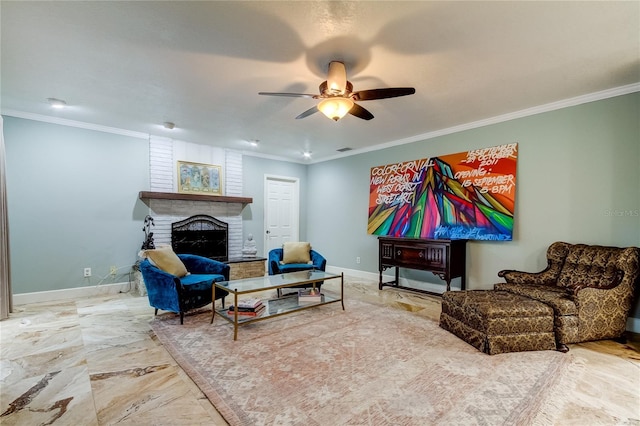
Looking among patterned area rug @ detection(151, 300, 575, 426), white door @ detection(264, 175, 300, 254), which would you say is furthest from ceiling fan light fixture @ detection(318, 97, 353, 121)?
white door @ detection(264, 175, 300, 254)

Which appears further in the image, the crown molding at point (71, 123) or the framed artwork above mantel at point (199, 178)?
the framed artwork above mantel at point (199, 178)

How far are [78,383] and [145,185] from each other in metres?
3.52

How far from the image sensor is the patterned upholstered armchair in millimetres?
2629

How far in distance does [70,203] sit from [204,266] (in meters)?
2.29

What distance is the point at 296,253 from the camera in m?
4.63

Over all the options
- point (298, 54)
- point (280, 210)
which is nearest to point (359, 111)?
point (298, 54)

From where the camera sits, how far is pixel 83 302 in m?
4.01

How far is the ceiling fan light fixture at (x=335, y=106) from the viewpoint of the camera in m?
2.62

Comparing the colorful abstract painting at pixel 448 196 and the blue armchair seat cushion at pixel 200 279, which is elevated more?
the colorful abstract painting at pixel 448 196

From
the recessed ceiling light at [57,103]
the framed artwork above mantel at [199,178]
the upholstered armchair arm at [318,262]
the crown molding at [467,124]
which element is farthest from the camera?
the framed artwork above mantel at [199,178]

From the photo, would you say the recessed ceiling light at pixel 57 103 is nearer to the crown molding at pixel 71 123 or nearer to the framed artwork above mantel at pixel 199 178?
the crown molding at pixel 71 123

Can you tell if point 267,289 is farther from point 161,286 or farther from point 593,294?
point 593,294

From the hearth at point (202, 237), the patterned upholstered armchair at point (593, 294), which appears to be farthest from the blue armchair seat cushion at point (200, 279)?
the patterned upholstered armchair at point (593, 294)

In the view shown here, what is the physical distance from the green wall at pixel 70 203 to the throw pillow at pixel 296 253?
245cm
